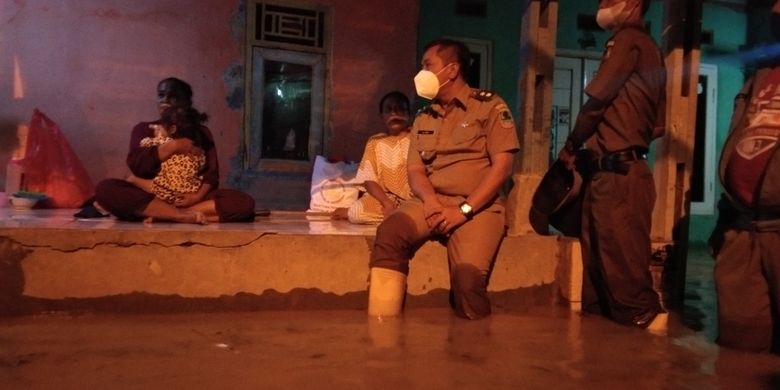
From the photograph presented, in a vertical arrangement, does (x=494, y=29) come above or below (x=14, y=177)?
above

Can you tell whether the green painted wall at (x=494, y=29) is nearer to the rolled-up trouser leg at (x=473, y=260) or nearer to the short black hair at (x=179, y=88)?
the short black hair at (x=179, y=88)

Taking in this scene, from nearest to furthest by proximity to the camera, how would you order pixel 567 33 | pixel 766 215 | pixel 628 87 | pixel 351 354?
pixel 351 354 → pixel 766 215 → pixel 628 87 → pixel 567 33

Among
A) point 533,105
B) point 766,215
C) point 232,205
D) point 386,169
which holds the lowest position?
point 232,205

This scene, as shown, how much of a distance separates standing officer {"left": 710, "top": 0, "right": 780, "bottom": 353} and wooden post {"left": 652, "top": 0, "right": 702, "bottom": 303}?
33.8 inches

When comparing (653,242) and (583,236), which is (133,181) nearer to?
(583,236)

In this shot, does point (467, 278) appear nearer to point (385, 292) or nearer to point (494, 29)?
point (385, 292)

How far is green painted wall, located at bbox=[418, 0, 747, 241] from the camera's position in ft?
24.3

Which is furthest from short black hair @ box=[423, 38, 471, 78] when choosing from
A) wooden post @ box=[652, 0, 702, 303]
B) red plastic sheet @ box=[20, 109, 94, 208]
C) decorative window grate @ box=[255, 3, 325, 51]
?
red plastic sheet @ box=[20, 109, 94, 208]

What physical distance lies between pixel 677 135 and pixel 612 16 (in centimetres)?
103

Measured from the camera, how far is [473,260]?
11.4 ft

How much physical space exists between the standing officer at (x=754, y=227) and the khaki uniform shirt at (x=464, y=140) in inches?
42.4

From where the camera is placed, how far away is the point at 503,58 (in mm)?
7621

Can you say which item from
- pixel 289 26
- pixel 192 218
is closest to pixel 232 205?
pixel 192 218

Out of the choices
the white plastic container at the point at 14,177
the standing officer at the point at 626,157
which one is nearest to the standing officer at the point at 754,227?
the standing officer at the point at 626,157
